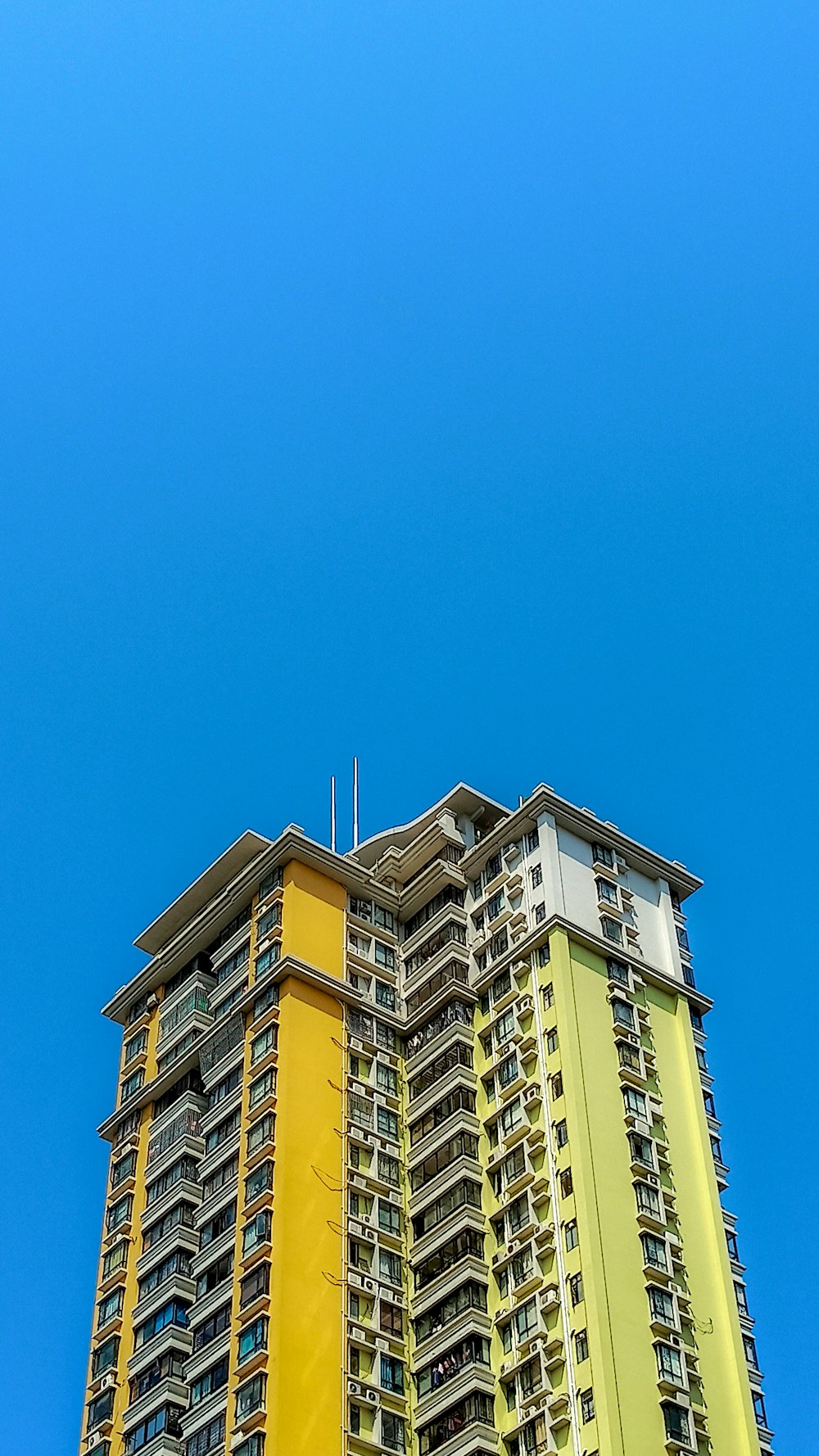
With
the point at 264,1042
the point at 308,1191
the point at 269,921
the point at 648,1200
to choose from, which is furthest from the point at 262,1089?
the point at 648,1200

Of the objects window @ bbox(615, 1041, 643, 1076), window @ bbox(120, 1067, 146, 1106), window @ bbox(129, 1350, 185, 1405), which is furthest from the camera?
window @ bbox(120, 1067, 146, 1106)

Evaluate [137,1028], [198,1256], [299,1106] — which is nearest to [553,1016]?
[299,1106]

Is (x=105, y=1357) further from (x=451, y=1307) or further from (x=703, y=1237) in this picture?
(x=703, y=1237)

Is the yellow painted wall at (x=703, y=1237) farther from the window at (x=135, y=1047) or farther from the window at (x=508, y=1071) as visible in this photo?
the window at (x=135, y=1047)

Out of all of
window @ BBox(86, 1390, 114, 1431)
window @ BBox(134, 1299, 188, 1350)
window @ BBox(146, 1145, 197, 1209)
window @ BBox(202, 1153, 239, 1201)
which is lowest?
window @ BBox(86, 1390, 114, 1431)

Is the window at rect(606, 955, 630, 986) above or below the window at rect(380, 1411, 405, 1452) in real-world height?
above

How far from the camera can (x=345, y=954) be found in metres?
68.4

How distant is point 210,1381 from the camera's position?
187ft

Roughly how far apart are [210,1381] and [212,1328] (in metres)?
1.85

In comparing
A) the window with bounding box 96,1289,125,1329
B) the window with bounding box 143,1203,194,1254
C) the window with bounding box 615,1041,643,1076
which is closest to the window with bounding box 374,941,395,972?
the window with bounding box 615,1041,643,1076

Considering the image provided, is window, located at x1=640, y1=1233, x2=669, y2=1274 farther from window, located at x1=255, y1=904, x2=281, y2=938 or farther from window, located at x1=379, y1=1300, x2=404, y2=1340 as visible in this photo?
window, located at x1=255, y1=904, x2=281, y2=938

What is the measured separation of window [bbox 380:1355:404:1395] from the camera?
5759 centimetres

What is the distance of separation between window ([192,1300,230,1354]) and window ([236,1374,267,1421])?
8.70 ft

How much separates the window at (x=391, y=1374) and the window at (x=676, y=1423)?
361 inches
